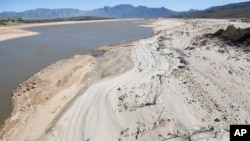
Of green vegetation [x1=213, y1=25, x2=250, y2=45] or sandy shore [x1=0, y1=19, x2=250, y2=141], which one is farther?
green vegetation [x1=213, y1=25, x2=250, y2=45]

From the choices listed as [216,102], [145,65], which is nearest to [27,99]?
[145,65]

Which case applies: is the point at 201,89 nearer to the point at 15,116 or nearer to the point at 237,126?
the point at 237,126

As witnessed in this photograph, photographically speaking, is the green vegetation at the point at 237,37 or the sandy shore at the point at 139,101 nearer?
the sandy shore at the point at 139,101

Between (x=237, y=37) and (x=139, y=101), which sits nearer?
(x=139, y=101)

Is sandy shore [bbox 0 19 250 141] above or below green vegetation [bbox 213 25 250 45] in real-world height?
below

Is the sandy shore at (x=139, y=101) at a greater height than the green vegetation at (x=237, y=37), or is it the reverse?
the green vegetation at (x=237, y=37)

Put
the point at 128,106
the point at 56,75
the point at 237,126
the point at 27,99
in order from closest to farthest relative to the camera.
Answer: the point at 237,126 → the point at 128,106 → the point at 27,99 → the point at 56,75

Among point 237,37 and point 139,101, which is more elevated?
point 237,37

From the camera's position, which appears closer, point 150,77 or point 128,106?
point 128,106
